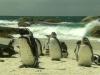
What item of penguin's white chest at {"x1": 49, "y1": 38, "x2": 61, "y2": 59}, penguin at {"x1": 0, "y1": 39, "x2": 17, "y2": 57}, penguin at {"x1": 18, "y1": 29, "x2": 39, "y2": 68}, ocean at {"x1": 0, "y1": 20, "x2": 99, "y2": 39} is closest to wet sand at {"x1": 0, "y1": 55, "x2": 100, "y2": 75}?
penguin at {"x1": 18, "y1": 29, "x2": 39, "y2": 68}

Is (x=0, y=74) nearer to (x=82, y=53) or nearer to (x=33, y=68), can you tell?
(x=33, y=68)

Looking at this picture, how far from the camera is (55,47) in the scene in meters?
14.9

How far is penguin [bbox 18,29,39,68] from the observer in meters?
12.1

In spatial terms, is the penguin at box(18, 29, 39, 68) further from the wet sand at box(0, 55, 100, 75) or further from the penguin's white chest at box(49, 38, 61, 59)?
the penguin's white chest at box(49, 38, 61, 59)

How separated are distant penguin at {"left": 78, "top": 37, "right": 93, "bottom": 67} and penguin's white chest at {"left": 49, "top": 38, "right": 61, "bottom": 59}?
1700 mm

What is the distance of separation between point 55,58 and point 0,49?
8.30ft

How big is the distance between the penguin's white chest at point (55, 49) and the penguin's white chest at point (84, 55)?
1.71 metres

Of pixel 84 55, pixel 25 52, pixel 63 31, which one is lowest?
pixel 84 55

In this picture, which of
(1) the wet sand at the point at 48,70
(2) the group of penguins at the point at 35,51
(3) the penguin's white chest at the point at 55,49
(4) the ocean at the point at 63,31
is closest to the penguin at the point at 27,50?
(2) the group of penguins at the point at 35,51

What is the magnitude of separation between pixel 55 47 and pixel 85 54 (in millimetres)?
1995

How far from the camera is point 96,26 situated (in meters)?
37.1

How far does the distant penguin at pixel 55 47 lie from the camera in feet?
48.6

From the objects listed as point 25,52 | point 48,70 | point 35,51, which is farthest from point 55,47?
point 48,70

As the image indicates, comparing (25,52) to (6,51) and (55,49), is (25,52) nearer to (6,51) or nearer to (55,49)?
(55,49)
